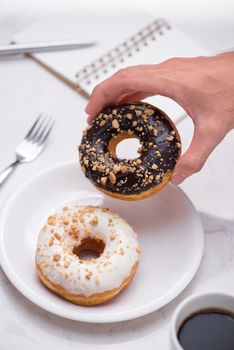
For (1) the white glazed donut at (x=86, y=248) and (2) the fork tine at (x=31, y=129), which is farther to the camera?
(2) the fork tine at (x=31, y=129)

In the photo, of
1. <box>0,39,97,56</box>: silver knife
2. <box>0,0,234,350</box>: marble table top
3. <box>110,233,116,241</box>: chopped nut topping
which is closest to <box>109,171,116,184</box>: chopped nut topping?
<box>110,233,116,241</box>: chopped nut topping

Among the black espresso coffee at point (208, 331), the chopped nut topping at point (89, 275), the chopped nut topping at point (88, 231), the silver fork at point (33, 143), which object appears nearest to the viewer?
the black espresso coffee at point (208, 331)

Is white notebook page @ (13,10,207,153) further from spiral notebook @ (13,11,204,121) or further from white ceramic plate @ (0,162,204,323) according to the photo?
white ceramic plate @ (0,162,204,323)

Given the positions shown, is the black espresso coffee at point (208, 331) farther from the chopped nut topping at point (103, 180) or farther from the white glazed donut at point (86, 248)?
the chopped nut topping at point (103, 180)

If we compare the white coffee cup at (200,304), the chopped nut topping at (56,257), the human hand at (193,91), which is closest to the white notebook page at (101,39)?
the human hand at (193,91)

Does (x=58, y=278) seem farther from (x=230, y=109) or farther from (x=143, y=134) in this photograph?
(x=230, y=109)

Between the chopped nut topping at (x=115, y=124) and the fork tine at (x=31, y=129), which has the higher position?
the chopped nut topping at (x=115, y=124)
